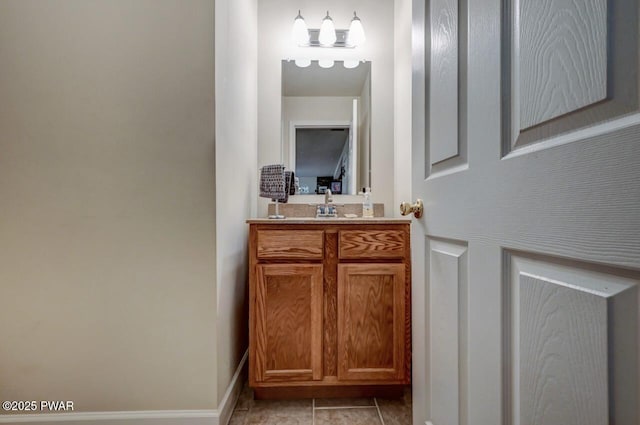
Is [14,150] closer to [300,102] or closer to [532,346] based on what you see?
[300,102]

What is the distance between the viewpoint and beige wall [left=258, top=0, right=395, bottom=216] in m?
2.18

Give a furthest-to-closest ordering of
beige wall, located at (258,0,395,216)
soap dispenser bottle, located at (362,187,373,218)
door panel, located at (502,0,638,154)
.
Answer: beige wall, located at (258,0,395,216) < soap dispenser bottle, located at (362,187,373,218) < door panel, located at (502,0,638,154)

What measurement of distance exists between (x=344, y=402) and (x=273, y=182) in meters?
1.25

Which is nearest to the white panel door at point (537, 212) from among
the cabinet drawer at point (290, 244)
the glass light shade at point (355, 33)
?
the cabinet drawer at point (290, 244)

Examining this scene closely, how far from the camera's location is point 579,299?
1.40 ft

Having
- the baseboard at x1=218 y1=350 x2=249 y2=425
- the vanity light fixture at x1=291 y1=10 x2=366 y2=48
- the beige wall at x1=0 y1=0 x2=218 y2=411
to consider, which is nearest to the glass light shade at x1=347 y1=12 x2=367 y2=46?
the vanity light fixture at x1=291 y1=10 x2=366 y2=48

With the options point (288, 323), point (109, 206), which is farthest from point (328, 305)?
point (109, 206)

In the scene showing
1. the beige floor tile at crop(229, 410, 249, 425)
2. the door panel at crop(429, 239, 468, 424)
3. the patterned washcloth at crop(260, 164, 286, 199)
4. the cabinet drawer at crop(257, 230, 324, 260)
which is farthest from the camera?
the patterned washcloth at crop(260, 164, 286, 199)

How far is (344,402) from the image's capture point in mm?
1582

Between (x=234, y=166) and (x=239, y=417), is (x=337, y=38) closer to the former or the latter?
(x=234, y=166)

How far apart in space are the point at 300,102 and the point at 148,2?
3.67ft

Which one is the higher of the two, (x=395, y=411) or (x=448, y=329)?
(x=448, y=329)

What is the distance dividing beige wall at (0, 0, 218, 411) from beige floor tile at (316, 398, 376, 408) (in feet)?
1.85

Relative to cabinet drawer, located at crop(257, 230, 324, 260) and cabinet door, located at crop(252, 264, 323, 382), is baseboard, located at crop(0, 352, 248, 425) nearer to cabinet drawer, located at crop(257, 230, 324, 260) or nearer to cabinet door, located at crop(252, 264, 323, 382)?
cabinet door, located at crop(252, 264, 323, 382)
